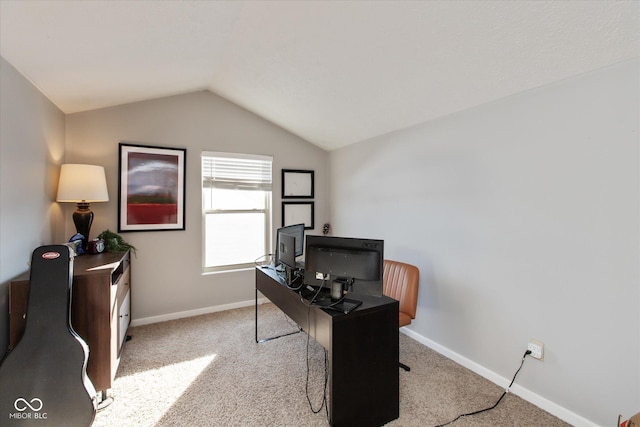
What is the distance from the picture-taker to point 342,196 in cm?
406

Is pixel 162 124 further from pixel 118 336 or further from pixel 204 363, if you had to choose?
pixel 204 363

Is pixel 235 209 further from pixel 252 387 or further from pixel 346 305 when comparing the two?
pixel 346 305

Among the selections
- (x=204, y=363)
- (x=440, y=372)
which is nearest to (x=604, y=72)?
(x=440, y=372)

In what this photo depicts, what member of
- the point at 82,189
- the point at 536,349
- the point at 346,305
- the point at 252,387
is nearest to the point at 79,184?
the point at 82,189

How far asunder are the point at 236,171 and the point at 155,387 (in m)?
2.44

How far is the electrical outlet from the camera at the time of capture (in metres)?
1.94

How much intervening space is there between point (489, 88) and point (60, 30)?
280 cm

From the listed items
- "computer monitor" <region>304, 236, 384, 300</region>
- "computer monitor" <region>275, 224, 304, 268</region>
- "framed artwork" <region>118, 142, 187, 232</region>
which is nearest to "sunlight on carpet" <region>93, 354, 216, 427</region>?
"computer monitor" <region>275, 224, 304, 268</region>

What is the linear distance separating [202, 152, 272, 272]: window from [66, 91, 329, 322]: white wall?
107mm

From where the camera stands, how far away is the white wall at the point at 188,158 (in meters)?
3.00

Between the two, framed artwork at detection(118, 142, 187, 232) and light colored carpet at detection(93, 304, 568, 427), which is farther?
framed artwork at detection(118, 142, 187, 232)

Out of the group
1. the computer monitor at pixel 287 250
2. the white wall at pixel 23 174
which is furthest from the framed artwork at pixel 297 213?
the white wall at pixel 23 174

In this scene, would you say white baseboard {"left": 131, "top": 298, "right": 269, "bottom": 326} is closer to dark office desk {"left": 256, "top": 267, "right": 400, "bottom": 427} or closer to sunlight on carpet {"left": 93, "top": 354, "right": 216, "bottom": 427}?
sunlight on carpet {"left": 93, "top": 354, "right": 216, "bottom": 427}

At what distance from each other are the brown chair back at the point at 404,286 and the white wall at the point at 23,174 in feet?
8.68
